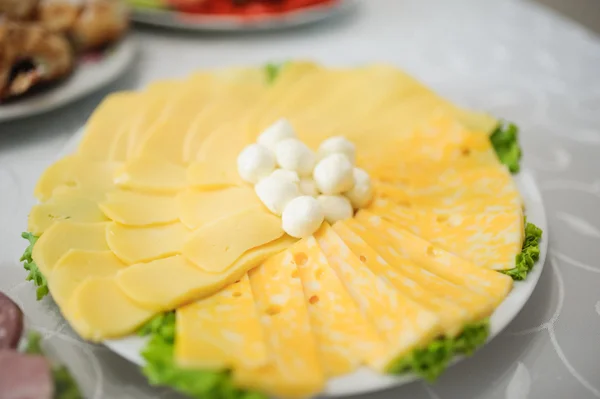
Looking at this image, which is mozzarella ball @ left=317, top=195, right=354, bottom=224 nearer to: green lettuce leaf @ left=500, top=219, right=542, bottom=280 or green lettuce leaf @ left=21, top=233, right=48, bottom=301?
green lettuce leaf @ left=500, top=219, right=542, bottom=280

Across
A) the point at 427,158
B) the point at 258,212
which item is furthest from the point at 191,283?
the point at 427,158

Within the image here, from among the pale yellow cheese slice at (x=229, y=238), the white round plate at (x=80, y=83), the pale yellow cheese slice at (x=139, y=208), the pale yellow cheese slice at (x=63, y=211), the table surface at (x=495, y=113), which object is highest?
the white round plate at (x=80, y=83)

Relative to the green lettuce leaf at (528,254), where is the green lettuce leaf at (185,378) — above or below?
above

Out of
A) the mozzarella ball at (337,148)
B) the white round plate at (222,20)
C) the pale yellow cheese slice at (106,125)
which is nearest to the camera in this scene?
the mozzarella ball at (337,148)

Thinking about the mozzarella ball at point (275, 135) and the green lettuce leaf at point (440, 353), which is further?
the mozzarella ball at point (275, 135)

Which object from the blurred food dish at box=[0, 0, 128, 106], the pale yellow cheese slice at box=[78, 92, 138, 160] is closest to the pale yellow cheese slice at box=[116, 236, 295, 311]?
the pale yellow cheese slice at box=[78, 92, 138, 160]

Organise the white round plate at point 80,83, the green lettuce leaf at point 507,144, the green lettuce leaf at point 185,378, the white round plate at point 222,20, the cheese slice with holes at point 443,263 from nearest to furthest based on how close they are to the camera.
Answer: the green lettuce leaf at point 185,378
the cheese slice with holes at point 443,263
the green lettuce leaf at point 507,144
the white round plate at point 80,83
the white round plate at point 222,20

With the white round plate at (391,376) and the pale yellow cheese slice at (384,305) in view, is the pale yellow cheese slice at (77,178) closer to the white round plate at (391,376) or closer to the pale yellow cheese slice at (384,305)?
the white round plate at (391,376)

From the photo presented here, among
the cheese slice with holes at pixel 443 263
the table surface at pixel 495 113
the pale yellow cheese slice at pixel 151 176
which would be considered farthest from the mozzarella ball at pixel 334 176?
the table surface at pixel 495 113
